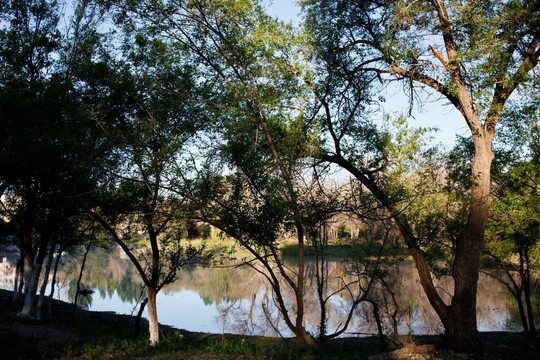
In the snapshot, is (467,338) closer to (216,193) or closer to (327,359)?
(327,359)

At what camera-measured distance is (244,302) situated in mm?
22156

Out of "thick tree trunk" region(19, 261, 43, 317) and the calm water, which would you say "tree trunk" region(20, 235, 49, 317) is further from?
the calm water

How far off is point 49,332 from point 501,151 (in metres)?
12.3

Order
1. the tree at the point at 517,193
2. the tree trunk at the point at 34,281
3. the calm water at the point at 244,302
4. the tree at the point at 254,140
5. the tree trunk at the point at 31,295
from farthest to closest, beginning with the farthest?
1. the calm water at the point at 244,302
2. the tree trunk at the point at 31,295
3. the tree trunk at the point at 34,281
4. the tree at the point at 517,193
5. the tree at the point at 254,140

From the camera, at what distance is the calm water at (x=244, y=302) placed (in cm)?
1767

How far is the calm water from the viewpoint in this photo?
17672 millimetres

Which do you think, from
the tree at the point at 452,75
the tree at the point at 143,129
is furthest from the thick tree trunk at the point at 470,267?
the tree at the point at 143,129

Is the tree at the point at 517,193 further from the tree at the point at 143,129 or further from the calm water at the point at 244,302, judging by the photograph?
the tree at the point at 143,129

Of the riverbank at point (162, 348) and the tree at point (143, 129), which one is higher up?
the tree at point (143, 129)

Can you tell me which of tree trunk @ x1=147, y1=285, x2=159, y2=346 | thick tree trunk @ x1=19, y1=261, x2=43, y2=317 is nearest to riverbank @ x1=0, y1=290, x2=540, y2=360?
tree trunk @ x1=147, y1=285, x2=159, y2=346

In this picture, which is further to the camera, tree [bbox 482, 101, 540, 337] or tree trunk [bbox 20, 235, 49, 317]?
tree trunk [bbox 20, 235, 49, 317]

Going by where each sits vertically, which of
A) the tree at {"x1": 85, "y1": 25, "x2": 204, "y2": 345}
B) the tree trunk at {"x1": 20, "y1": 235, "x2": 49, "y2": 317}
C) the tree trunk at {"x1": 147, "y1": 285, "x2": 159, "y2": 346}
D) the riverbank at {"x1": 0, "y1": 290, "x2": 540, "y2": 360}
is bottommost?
the riverbank at {"x1": 0, "y1": 290, "x2": 540, "y2": 360}

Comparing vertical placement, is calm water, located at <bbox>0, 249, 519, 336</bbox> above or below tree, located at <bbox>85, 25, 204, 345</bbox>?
below

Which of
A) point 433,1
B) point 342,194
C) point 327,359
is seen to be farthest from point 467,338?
point 433,1
